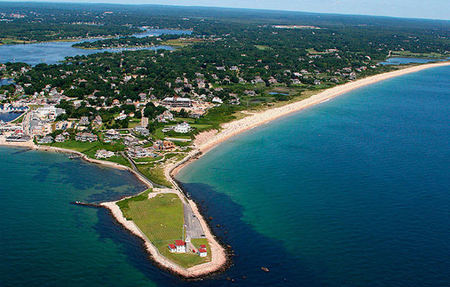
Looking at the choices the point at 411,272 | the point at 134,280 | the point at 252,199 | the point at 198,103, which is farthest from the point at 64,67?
the point at 411,272

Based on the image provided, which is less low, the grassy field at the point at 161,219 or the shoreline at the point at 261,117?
the shoreline at the point at 261,117

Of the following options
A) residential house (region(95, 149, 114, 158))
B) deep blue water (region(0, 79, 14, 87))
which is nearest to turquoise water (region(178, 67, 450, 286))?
residential house (region(95, 149, 114, 158))

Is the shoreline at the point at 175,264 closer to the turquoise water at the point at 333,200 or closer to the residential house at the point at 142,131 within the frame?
the turquoise water at the point at 333,200

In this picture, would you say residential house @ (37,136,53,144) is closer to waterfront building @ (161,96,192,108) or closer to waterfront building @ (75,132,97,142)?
waterfront building @ (75,132,97,142)

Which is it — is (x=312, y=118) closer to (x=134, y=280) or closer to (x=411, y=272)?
(x=411, y=272)

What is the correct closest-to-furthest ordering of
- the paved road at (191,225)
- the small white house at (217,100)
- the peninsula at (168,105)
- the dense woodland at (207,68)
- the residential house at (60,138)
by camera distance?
the paved road at (191,225), the peninsula at (168,105), the residential house at (60,138), the small white house at (217,100), the dense woodland at (207,68)

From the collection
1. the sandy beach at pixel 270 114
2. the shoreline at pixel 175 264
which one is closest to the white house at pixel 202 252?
the shoreline at pixel 175 264
